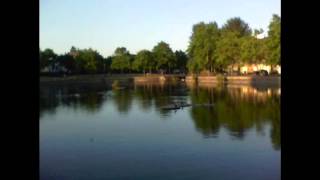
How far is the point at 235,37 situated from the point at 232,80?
262 inches

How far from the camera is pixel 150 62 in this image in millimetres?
82000

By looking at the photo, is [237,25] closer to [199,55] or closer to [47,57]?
[199,55]

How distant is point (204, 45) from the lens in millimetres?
66438

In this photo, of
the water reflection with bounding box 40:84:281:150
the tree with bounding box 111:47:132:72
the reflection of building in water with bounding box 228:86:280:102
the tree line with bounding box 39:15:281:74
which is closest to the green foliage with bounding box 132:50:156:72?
the tree line with bounding box 39:15:281:74

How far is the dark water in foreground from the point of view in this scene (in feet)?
42.9

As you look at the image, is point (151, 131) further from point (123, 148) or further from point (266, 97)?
point (266, 97)

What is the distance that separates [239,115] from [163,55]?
176 feet

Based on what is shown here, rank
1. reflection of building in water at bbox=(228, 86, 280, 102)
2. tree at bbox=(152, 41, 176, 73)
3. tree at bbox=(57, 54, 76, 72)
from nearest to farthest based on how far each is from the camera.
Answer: reflection of building in water at bbox=(228, 86, 280, 102), tree at bbox=(57, 54, 76, 72), tree at bbox=(152, 41, 176, 73)

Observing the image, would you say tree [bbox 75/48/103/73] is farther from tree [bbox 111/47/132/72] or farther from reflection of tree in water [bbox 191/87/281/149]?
reflection of tree in water [bbox 191/87/281/149]

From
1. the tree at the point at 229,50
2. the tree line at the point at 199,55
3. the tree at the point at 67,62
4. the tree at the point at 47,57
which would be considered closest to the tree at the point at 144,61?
the tree line at the point at 199,55

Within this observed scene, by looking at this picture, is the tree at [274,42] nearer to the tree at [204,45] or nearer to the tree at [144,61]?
the tree at [204,45]

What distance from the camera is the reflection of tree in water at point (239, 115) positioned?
22141 millimetres

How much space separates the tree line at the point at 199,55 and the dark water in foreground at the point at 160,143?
19344 mm
